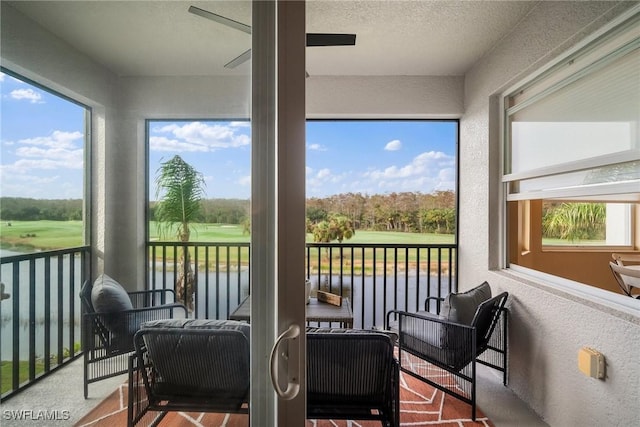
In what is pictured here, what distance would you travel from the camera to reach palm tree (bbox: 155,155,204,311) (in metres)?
0.83

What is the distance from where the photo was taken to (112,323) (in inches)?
32.7

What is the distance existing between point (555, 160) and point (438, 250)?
1.40 meters

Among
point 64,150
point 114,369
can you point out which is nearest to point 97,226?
point 64,150

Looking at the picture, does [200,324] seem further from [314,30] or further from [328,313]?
[314,30]

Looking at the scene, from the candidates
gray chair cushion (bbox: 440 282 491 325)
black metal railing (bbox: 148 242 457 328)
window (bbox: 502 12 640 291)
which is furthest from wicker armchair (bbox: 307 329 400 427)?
black metal railing (bbox: 148 242 457 328)

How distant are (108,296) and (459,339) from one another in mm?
1902

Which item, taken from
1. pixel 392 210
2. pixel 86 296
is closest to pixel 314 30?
pixel 392 210

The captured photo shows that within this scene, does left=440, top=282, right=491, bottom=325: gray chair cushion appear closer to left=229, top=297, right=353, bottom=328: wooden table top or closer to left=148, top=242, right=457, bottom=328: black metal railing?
left=229, top=297, right=353, bottom=328: wooden table top

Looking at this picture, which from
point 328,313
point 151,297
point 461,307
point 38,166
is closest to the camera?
point 38,166

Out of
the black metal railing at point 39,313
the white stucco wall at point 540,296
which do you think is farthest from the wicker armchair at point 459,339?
the black metal railing at point 39,313

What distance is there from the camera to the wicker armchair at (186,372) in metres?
0.86

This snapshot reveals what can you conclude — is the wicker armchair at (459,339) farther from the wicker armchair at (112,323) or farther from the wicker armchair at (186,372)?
the wicker armchair at (112,323)

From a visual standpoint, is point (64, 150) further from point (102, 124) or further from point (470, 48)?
point (470, 48)

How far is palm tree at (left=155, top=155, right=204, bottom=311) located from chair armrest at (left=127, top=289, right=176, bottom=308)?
172 mm
